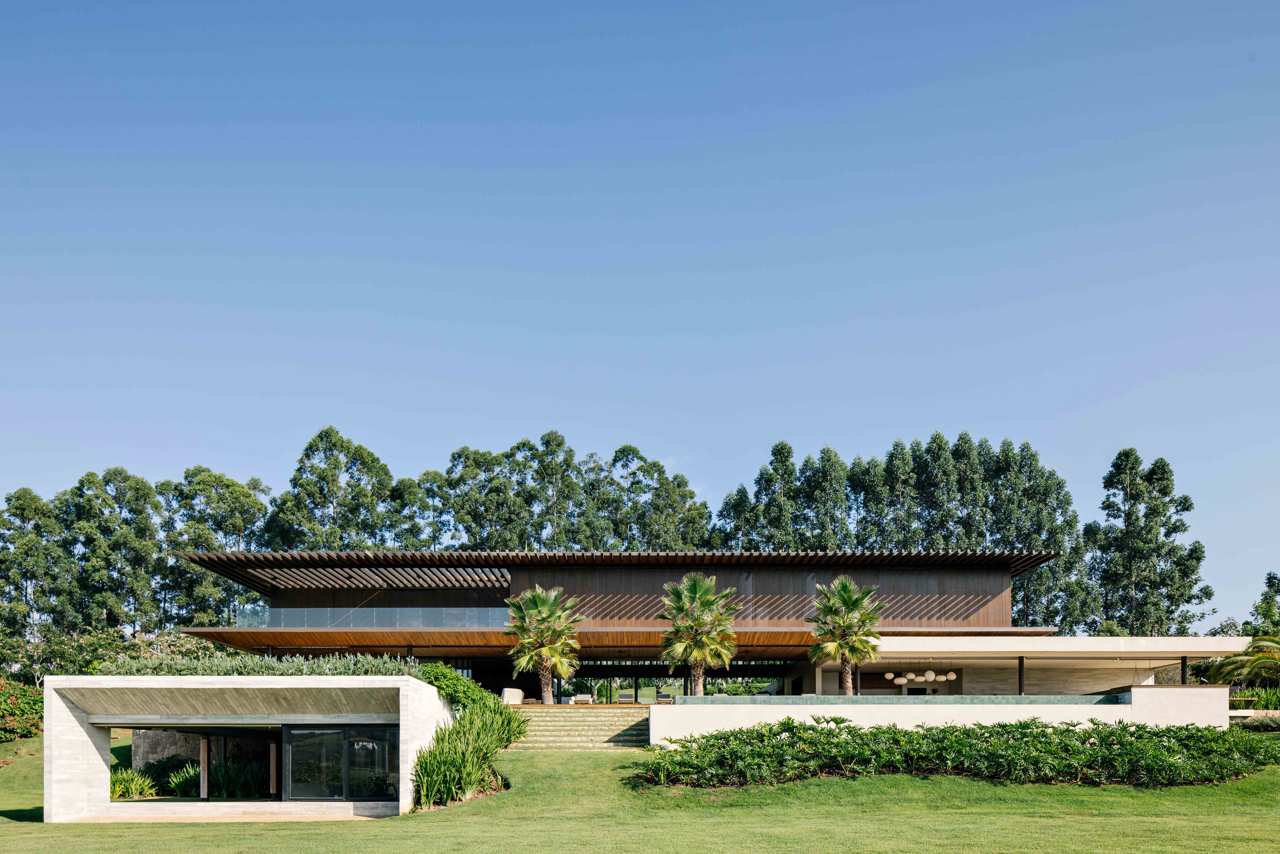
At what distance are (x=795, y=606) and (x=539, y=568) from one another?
8.89 metres

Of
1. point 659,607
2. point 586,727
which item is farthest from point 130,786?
point 659,607

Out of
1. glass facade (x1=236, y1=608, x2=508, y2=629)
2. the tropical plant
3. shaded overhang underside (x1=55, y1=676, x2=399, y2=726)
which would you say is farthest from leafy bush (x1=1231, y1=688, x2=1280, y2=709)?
shaded overhang underside (x1=55, y1=676, x2=399, y2=726)

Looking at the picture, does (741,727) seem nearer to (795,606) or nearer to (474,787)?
(474,787)

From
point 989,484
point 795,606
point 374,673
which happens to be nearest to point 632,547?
point 989,484

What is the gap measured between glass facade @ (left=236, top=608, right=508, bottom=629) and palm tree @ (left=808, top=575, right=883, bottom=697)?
11262 millimetres

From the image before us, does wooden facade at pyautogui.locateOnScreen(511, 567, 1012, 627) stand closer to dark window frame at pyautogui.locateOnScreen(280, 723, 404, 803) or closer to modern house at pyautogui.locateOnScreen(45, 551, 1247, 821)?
modern house at pyautogui.locateOnScreen(45, 551, 1247, 821)

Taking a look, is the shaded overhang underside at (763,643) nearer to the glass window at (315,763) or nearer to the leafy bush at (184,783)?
the leafy bush at (184,783)

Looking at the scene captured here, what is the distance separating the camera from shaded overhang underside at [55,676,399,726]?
83.0ft

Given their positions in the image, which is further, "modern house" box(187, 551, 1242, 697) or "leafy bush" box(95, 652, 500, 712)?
"modern house" box(187, 551, 1242, 697)

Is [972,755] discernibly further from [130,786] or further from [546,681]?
[130,786]

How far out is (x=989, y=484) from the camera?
221 ft

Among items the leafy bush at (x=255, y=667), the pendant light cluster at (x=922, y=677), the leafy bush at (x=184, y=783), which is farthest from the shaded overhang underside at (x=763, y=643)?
the leafy bush at (x=255, y=667)

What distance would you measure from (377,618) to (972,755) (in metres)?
22.5

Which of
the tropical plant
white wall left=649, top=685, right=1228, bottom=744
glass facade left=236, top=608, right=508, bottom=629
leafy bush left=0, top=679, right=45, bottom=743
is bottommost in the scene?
leafy bush left=0, top=679, right=45, bottom=743
